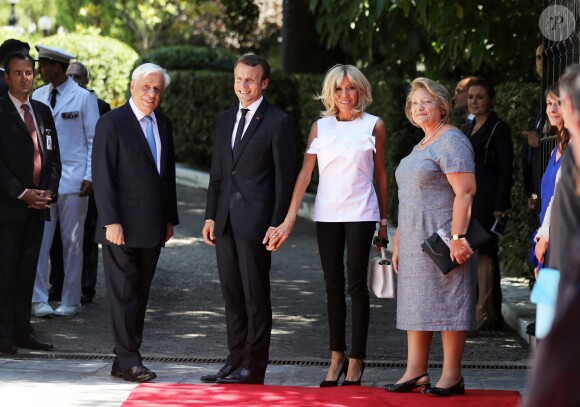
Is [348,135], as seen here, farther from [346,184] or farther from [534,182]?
[534,182]

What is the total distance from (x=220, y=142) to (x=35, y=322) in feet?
9.71

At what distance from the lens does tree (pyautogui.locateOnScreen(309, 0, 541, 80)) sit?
12602mm

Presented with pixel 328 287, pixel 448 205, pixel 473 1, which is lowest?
pixel 328 287

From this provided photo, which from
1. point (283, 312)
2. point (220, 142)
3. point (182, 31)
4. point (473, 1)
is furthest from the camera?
point (182, 31)

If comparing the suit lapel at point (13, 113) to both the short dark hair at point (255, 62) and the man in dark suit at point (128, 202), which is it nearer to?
the man in dark suit at point (128, 202)

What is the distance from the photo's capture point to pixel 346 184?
23.7 feet

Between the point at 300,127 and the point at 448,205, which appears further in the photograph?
the point at 300,127

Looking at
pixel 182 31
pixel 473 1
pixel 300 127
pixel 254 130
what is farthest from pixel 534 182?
pixel 182 31

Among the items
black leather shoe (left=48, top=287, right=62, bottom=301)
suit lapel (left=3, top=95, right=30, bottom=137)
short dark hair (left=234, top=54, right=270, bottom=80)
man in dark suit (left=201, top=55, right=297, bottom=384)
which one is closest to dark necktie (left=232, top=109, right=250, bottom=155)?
man in dark suit (left=201, top=55, right=297, bottom=384)

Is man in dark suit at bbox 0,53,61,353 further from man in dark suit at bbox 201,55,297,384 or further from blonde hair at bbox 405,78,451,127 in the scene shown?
blonde hair at bbox 405,78,451,127

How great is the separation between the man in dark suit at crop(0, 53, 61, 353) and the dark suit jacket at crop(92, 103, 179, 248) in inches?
45.9

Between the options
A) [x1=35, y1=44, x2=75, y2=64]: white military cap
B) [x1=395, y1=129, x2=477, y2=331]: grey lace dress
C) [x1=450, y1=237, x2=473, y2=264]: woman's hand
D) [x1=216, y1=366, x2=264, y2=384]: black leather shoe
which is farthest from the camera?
[x1=35, y1=44, x2=75, y2=64]: white military cap

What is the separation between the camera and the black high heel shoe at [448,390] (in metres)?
6.84

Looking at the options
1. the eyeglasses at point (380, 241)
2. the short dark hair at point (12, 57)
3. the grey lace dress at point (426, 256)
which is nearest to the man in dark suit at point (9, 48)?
the short dark hair at point (12, 57)
